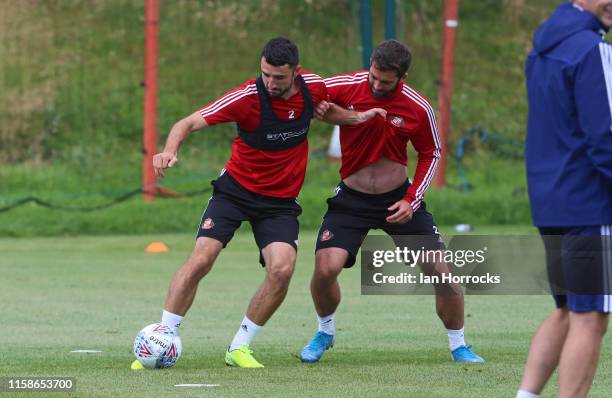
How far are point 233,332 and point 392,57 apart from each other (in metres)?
2.98

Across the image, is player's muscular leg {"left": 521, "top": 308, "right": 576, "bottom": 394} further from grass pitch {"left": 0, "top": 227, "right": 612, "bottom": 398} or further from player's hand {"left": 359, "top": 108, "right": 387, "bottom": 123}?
player's hand {"left": 359, "top": 108, "right": 387, "bottom": 123}

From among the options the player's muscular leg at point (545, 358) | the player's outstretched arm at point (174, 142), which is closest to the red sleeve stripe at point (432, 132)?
the player's outstretched arm at point (174, 142)

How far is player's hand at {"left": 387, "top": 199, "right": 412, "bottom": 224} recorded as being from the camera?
911 centimetres

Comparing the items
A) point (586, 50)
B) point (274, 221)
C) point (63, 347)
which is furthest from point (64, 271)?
point (586, 50)

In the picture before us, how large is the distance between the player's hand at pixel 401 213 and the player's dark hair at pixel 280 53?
4.03 feet

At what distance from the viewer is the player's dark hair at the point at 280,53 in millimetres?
8617

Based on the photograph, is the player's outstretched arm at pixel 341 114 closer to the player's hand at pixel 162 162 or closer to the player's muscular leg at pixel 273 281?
the player's muscular leg at pixel 273 281

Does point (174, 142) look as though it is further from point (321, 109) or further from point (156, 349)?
point (156, 349)

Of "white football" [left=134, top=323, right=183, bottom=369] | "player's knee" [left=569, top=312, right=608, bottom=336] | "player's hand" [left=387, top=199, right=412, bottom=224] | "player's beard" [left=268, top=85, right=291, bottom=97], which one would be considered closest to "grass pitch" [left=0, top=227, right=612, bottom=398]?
"white football" [left=134, top=323, right=183, bottom=369]

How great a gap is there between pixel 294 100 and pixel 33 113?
1700cm

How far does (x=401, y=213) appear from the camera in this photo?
9.10 meters

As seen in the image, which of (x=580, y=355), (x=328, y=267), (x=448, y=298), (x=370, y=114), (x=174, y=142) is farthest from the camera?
(x=448, y=298)

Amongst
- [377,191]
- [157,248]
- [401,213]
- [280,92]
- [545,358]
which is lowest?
[157,248]

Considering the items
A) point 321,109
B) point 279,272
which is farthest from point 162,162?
point 321,109
